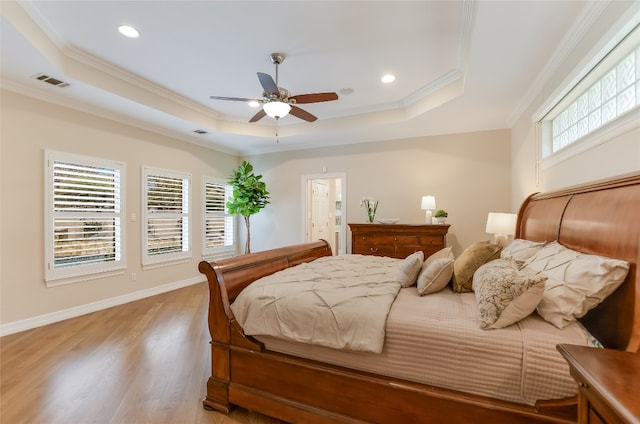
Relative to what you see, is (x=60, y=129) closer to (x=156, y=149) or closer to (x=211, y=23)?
(x=156, y=149)

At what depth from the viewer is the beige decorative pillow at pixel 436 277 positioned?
6.48 feet

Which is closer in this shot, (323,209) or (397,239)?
(397,239)

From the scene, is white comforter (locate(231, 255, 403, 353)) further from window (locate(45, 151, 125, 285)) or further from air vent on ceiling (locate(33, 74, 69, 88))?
air vent on ceiling (locate(33, 74, 69, 88))

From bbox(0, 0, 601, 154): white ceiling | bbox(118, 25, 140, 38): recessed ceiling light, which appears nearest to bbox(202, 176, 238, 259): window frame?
bbox(0, 0, 601, 154): white ceiling

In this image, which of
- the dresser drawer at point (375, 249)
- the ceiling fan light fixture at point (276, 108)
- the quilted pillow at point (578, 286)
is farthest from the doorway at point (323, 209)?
the quilted pillow at point (578, 286)

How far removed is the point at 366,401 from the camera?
1587mm

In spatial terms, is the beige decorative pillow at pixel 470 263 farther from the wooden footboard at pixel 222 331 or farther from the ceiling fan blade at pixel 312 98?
the ceiling fan blade at pixel 312 98

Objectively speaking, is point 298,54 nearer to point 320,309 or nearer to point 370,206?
point 320,309

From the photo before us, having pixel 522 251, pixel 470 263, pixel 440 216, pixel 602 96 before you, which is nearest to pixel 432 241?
pixel 440 216

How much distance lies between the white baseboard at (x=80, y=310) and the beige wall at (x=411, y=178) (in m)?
2.39

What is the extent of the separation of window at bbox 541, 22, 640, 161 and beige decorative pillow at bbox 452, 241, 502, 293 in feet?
3.62

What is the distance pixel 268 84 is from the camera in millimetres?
2797

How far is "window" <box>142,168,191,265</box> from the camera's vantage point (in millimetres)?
4789

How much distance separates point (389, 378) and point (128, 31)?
143 inches
